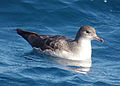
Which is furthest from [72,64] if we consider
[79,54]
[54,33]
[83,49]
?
[54,33]

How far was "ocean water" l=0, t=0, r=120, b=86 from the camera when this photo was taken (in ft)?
29.6

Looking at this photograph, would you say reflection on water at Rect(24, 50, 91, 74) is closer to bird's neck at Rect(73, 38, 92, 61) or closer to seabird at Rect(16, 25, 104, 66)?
seabird at Rect(16, 25, 104, 66)

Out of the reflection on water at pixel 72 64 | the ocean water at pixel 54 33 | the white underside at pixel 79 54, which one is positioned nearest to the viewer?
the ocean water at pixel 54 33

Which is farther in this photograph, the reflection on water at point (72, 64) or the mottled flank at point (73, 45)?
the mottled flank at point (73, 45)

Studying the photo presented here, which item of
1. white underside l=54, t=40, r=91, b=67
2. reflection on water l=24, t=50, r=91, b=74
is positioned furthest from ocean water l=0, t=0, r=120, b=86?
white underside l=54, t=40, r=91, b=67

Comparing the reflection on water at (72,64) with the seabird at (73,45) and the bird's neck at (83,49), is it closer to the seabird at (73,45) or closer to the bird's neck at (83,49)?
the seabird at (73,45)

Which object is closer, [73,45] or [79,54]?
[79,54]

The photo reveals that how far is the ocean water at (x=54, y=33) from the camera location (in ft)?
29.6

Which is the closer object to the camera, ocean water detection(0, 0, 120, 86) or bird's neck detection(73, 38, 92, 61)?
ocean water detection(0, 0, 120, 86)

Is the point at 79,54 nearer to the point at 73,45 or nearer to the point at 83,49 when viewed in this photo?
the point at 83,49

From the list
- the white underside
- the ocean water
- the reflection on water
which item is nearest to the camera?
the ocean water

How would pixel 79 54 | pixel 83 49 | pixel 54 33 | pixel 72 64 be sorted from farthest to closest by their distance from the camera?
pixel 54 33 < pixel 83 49 < pixel 79 54 < pixel 72 64

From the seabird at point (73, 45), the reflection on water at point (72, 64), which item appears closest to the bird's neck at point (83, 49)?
the seabird at point (73, 45)

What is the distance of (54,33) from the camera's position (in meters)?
13.6
